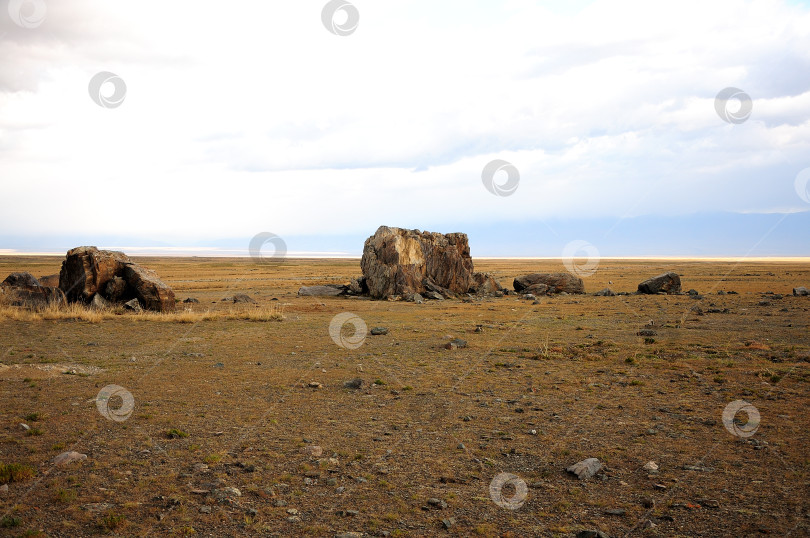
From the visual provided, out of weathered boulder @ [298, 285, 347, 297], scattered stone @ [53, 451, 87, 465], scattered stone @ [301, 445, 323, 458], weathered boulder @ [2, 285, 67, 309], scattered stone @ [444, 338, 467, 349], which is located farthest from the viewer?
weathered boulder @ [298, 285, 347, 297]

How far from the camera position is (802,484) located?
765 cm

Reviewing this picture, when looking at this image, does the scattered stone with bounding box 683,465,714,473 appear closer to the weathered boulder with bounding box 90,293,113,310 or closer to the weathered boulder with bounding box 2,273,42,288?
the weathered boulder with bounding box 90,293,113,310

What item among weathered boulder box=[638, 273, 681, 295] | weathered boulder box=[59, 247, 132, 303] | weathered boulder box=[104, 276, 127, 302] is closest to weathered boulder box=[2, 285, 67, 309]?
weathered boulder box=[59, 247, 132, 303]

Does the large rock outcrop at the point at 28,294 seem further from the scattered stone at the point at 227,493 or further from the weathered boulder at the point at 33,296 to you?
the scattered stone at the point at 227,493

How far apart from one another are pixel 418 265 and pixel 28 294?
26.9m

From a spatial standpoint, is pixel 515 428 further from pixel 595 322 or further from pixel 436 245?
pixel 436 245

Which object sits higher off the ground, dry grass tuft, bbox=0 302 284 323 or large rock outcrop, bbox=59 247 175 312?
large rock outcrop, bbox=59 247 175 312

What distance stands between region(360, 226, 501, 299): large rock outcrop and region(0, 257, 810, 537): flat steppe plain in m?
21.2

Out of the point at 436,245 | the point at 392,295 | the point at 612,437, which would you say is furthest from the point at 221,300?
the point at 612,437

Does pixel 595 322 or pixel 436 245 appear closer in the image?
pixel 595 322

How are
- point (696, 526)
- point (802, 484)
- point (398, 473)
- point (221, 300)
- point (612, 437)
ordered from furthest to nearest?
point (221, 300) < point (612, 437) < point (398, 473) < point (802, 484) < point (696, 526)

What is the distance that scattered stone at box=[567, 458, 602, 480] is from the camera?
8.13 m

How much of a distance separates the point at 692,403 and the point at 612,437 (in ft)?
11.8

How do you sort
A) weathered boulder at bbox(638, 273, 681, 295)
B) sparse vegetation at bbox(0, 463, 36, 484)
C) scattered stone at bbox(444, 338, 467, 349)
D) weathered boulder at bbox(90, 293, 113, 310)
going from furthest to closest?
weathered boulder at bbox(638, 273, 681, 295), weathered boulder at bbox(90, 293, 113, 310), scattered stone at bbox(444, 338, 467, 349), sparse vegetation at bbox(0, 463, 36, 484)
